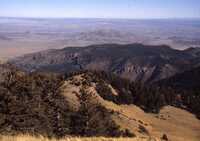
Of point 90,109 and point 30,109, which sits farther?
point 90,109

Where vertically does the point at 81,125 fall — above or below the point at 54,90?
below

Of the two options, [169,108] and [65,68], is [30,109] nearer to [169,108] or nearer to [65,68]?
[169,108]

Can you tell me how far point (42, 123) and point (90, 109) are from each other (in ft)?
19.0

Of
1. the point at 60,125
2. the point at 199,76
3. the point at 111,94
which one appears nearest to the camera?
the point at 60,125

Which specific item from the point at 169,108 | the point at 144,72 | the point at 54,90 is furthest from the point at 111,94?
Result: the point at 144,72

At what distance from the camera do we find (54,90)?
30156 millimetres

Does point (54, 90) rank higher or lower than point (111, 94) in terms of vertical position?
higher

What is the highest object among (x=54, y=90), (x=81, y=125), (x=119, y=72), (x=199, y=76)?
(x=54, y=90)

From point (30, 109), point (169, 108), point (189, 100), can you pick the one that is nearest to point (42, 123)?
point (30, 109)

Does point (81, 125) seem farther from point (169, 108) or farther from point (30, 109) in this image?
point (169, 108)

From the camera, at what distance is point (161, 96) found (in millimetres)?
78312

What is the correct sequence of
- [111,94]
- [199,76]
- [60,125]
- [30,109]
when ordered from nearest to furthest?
[30,109] < [60,125] < [111,94] < [199,76]

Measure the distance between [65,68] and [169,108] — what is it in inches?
4796

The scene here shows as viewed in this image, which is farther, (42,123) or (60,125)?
(60,125)
